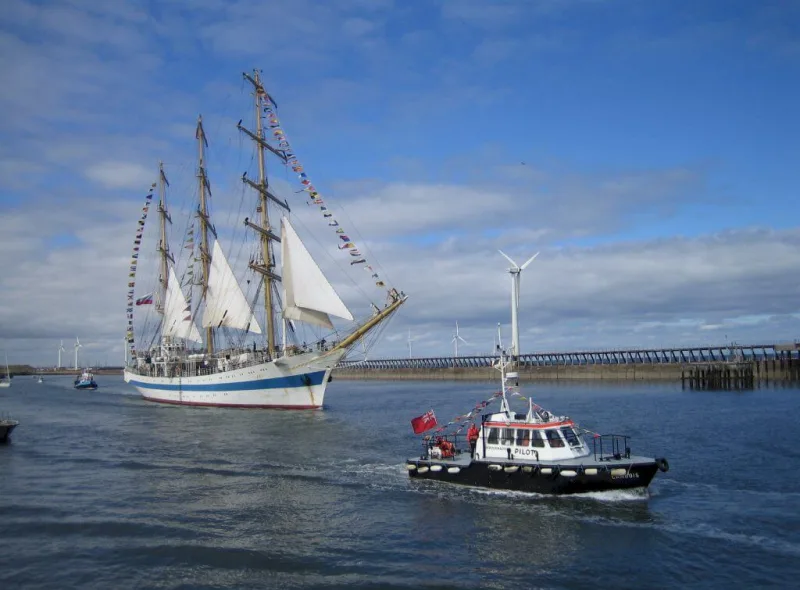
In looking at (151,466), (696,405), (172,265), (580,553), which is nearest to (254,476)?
(151,466)

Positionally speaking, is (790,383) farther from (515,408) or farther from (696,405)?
(515,408)

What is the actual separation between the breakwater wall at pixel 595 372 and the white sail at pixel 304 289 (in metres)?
51.2

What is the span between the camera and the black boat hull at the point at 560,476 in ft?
88.5

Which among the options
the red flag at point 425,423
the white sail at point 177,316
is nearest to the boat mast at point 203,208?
the white sail at point 177,316

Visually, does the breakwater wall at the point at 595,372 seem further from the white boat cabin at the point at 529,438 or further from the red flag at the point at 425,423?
the red flag at the point at 425,423

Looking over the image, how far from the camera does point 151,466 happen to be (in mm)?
37125

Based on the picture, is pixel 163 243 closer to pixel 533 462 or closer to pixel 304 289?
pixel 304 289

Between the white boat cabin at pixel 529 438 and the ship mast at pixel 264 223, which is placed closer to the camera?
the white boat cabin at pixel 529 438

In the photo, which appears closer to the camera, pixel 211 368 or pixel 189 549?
pixel 189 549

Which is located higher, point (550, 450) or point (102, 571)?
point (550, 450)

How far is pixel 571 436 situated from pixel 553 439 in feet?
3.21

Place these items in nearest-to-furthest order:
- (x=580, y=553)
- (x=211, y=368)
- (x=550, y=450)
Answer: (x=580, y=553) → (x=550, y=450) → (x=211, y=368)

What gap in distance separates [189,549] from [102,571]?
269 centimetres

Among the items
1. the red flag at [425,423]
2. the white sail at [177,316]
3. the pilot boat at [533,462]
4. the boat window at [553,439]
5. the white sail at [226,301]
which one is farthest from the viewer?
the white sail at [177,316]
